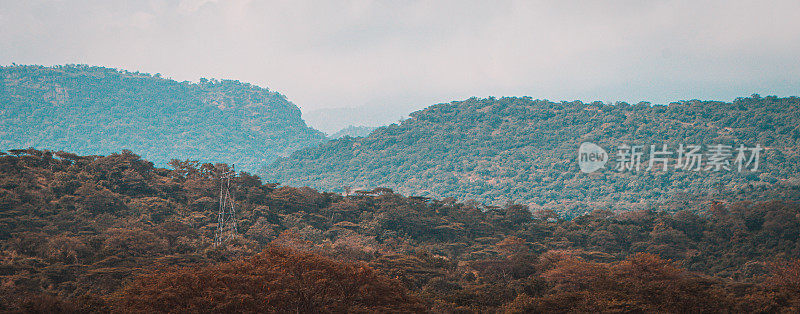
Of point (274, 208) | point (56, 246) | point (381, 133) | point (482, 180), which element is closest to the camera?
point (56, 246)

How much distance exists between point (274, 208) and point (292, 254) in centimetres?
3139

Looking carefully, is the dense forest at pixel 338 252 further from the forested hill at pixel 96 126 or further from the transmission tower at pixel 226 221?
the forested hill at pixel 96 126

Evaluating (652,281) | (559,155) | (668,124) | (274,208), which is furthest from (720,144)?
(652,281)

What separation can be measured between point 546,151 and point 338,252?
10176 centimetres

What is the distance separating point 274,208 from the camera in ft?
168

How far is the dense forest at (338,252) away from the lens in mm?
19984

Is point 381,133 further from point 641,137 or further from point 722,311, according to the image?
point 722,311
